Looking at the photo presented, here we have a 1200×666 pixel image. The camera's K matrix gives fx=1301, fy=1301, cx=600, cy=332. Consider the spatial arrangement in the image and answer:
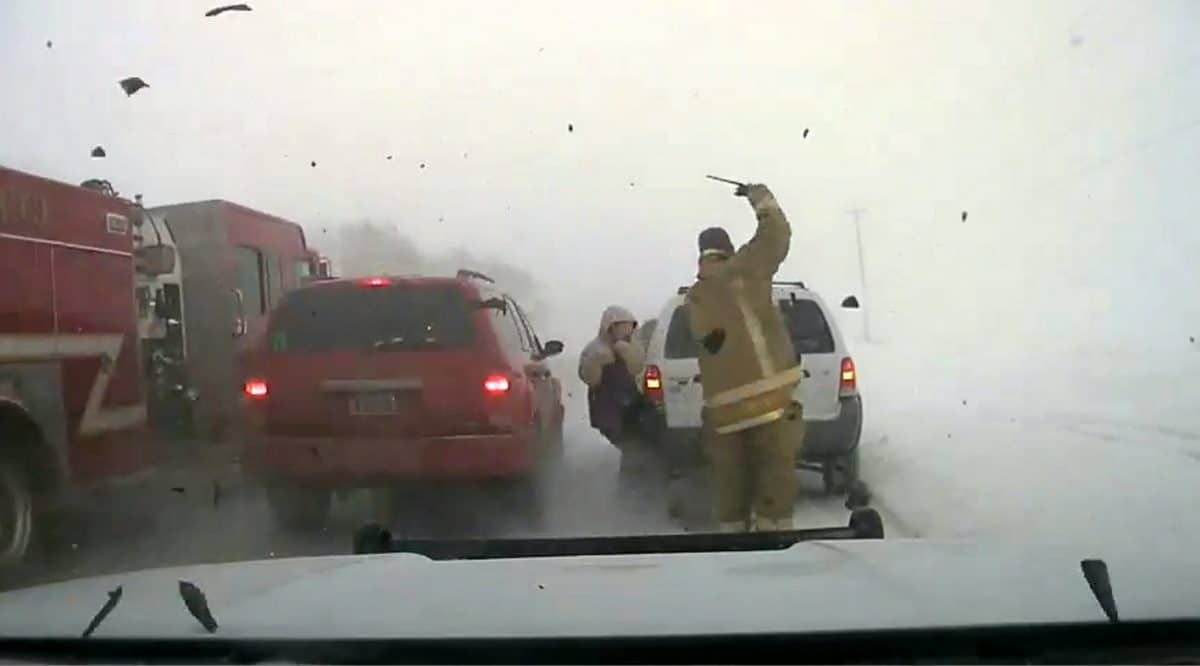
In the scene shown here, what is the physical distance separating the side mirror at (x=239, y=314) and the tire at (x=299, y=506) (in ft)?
8.37

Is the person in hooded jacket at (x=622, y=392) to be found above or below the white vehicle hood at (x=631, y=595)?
above

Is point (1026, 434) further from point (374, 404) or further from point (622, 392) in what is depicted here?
point (374, 404)

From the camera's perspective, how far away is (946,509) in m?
7.14

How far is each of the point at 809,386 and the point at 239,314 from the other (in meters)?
4.79

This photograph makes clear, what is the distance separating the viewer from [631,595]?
3080 mm

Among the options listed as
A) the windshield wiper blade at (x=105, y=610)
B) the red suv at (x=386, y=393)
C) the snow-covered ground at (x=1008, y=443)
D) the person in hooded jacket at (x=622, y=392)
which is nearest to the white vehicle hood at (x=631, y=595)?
the windshield wiper blade at (x=105, y=610)

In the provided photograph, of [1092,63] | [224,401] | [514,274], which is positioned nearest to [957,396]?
[1092,63]

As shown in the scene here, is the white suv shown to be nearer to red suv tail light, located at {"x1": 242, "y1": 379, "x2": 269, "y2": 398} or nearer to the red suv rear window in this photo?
the red suv rear window

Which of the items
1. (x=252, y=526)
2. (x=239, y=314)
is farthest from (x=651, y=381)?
(x=239, y=314)

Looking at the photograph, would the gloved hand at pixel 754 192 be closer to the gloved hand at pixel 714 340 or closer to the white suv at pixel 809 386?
the gloved hand at pixel 714 340

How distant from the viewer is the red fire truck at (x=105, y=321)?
700 cm

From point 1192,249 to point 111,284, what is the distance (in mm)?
6710

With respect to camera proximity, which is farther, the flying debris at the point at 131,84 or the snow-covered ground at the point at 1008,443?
the flying debris at the point at 131,84

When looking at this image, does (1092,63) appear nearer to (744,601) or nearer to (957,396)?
(957,396)
